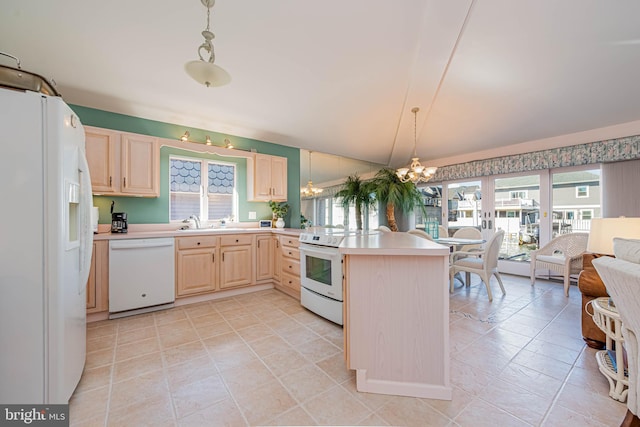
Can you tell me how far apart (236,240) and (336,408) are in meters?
2.39

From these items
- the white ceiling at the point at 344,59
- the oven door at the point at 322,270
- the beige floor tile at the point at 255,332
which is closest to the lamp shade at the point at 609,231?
the white ceiling at the point at 344,59

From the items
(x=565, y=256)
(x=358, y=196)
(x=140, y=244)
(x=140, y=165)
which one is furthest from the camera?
(x=358, y=196)

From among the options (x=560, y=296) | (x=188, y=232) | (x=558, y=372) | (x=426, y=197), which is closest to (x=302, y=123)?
(x=188, y=232)

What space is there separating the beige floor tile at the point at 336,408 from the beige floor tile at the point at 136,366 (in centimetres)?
117

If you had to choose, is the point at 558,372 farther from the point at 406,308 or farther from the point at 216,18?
the point at 216,18

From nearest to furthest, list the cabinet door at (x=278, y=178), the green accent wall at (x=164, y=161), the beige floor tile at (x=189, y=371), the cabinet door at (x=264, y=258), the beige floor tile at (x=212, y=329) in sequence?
the beige floor tile at (x=189, y=371) → the beige floor tile at (x=212, y=329) → the green accent wall at (x=164, y=161) → the cabinet door at (x=264, y=258) → the cabinet door at (x=278, y=178)

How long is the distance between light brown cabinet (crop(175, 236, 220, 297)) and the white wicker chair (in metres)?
4.66

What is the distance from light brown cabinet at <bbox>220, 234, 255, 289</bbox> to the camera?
3.17m

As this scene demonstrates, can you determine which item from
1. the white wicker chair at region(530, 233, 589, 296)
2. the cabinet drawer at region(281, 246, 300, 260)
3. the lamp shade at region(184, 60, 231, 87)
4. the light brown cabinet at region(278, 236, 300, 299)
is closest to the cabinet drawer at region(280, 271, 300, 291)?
the light brown cabinet at region(278, 236, 300, 299)

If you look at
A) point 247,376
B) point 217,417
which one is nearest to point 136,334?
point 247,376

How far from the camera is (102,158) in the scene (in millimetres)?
2703

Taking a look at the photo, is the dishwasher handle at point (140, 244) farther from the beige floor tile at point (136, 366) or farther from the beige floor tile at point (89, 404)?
the beige floor tile at point (89, 404)

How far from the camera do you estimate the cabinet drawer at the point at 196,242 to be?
9.47 feet

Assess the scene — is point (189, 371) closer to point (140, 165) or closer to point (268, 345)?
point (268, 345)
